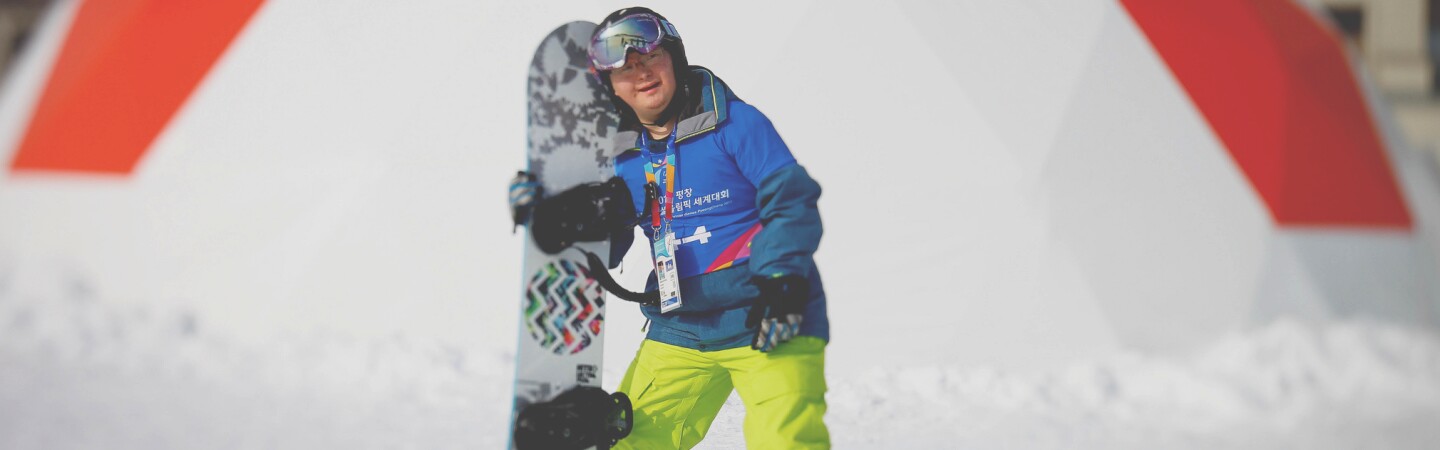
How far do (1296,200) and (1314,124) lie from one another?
1.39ft

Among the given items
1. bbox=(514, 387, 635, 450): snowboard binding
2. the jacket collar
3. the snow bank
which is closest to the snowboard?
bbox=(514, 387, 635, 450): snowboard binding

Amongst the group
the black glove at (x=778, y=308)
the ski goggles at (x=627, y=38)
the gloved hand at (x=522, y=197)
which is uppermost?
the ski goggles at (x=627, y=38)

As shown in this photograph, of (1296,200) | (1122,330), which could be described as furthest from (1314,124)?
(1122,330)

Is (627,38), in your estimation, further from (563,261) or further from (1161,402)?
(1161,402)

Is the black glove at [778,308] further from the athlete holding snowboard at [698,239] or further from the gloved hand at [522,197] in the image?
the gloved hand at [522,197]

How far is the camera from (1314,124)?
4.32 metres

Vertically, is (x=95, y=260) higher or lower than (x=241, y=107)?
lower

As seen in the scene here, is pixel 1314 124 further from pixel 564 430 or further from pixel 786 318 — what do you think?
pixel 564 430

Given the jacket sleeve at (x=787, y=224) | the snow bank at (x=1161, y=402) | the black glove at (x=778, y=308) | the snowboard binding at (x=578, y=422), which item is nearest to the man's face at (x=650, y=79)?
the jacket sleeve at (x=787, y=224)

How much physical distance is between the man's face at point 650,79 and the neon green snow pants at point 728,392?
614mm

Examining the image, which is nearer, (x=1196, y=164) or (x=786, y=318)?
(x=786, y=318)

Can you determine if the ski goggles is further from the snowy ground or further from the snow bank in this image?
the snow bank

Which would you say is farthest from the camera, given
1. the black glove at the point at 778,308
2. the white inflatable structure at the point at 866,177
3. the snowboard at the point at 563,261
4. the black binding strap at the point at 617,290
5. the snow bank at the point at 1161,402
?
the white inflatable structure at the point at 866,177

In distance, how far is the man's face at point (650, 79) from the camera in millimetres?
2775
